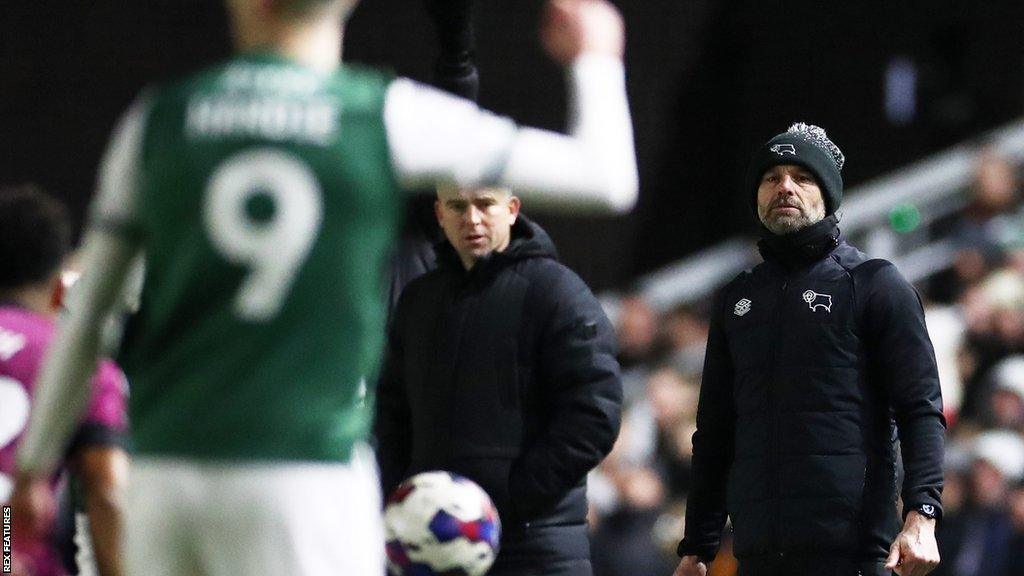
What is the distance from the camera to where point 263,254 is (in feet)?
10.8

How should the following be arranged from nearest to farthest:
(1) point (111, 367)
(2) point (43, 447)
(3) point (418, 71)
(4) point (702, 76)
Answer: (2) point (43, 447)
(1) point (111, 367)
(3) point (418, 71)
(4) point (702, 76)

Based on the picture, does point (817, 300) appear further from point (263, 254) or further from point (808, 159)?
point (263, 254)

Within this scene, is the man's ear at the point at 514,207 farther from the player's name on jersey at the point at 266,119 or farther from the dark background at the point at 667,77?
the dark background at the point at 667,77

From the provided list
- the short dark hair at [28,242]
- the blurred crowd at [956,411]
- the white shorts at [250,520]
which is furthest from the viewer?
the blurred crowd at [956,411]

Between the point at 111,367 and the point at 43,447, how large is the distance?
5.01 ft

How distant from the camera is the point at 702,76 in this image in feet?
53.7

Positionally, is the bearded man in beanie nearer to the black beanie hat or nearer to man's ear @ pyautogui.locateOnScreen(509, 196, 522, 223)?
the black beanie hat

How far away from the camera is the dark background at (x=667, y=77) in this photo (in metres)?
15.0

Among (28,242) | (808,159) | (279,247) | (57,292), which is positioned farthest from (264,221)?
(808,159)

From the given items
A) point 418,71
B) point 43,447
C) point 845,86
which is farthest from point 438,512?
point 845,86

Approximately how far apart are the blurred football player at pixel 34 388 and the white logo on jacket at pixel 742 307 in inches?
75.9

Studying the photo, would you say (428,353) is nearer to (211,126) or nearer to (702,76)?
(211,126)

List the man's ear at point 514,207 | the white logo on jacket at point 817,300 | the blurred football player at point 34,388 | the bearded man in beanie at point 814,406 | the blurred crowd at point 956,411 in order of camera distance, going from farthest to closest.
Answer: the blurred crowd at point 956,411 < the man's ear at point 514,207 < the white logo on jacket at point 817,300 < the bearded man in beanie at point 814,406 < the blurred football player at point 34,388

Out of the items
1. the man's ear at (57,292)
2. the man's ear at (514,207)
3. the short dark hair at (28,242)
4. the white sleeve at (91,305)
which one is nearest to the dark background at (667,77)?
the man's ear at (514,207)
